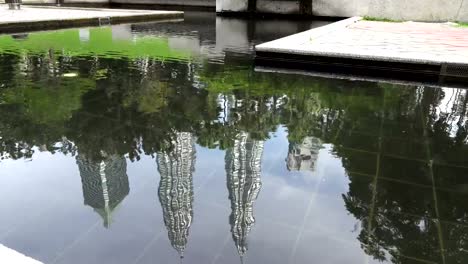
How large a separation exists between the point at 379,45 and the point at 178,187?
22.3 feet

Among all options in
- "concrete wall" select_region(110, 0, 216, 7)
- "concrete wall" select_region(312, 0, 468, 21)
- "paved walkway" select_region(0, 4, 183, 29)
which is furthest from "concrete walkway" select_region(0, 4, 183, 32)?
"concrete wall" select_region(312, 0, 468, 21)

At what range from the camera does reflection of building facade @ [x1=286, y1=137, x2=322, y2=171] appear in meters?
3.82

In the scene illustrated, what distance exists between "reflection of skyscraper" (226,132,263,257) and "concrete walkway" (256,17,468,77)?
3.83 metres

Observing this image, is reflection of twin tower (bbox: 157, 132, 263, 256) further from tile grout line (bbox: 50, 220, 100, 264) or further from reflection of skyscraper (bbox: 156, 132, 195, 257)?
tile grout line (bbox: 50, 220, 100, 264)

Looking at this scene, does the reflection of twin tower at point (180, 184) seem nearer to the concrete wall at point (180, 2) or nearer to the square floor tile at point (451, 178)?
the square floor tile at point (451, 178)

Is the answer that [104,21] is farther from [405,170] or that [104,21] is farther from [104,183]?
[405,170]

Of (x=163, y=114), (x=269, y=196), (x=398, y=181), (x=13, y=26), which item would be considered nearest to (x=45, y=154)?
(x=163, y=114)

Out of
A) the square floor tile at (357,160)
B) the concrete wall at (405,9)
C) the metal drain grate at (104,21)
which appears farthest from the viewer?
the concrete wall at (405,9)

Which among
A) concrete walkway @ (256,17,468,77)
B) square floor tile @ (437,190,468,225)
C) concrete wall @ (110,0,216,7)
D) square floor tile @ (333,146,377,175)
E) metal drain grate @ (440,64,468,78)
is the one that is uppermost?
concrete wall @ (110,0,216,7)

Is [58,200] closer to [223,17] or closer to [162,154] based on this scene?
[162,154]

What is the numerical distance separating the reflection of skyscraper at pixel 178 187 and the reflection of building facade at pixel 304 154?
93 cm

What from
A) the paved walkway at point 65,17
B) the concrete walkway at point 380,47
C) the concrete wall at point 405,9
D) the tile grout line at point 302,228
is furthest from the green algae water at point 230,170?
the concrete wall at point 405,9

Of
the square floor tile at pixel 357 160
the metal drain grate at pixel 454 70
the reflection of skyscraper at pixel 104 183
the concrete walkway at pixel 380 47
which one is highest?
the concrete walkway at pixel 380 47

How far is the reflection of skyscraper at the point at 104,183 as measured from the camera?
10.4 ft
